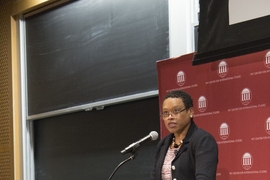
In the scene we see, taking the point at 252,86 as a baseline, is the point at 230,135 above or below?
below

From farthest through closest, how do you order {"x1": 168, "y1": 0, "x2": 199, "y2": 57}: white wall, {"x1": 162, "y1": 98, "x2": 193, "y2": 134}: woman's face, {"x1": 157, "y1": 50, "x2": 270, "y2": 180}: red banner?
1. {"x1": 168, "y1": 0, "x2": 199, "y2": 57}: white wall
2. {"x1": 157, "y1": 50, "x2": 270, "y2": 180}: red banner
3. {"x1": 162, "y1": 98, "x2": 193, "y2": 134}: woman's face

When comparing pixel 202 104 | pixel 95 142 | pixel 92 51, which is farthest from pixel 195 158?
pixel 92 51

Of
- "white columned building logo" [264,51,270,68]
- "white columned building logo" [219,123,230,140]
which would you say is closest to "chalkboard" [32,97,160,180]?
"white columned building logo" [219,123,230,140]

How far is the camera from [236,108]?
2.75 meters

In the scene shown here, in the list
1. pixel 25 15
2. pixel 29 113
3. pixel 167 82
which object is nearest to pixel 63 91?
pixel 29 113

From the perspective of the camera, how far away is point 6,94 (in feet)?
16.3

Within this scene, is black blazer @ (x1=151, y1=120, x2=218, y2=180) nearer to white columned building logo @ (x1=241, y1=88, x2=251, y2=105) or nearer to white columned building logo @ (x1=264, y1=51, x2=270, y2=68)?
white columned building logo @ (x1=241, y1=88, x2=251, y2=105)

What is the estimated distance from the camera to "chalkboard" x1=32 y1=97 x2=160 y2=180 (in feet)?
12.3

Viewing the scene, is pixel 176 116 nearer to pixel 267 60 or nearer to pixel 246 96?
pixel 246 96

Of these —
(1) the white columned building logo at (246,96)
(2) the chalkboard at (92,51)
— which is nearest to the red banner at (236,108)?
(1) the white columned building logo at (246,96)

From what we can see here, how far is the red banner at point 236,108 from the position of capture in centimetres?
261

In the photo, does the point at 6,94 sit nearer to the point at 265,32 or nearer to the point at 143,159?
the point at 143,159

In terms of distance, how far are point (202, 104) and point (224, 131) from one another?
0.24 metres

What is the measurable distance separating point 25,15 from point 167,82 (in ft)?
7.62
